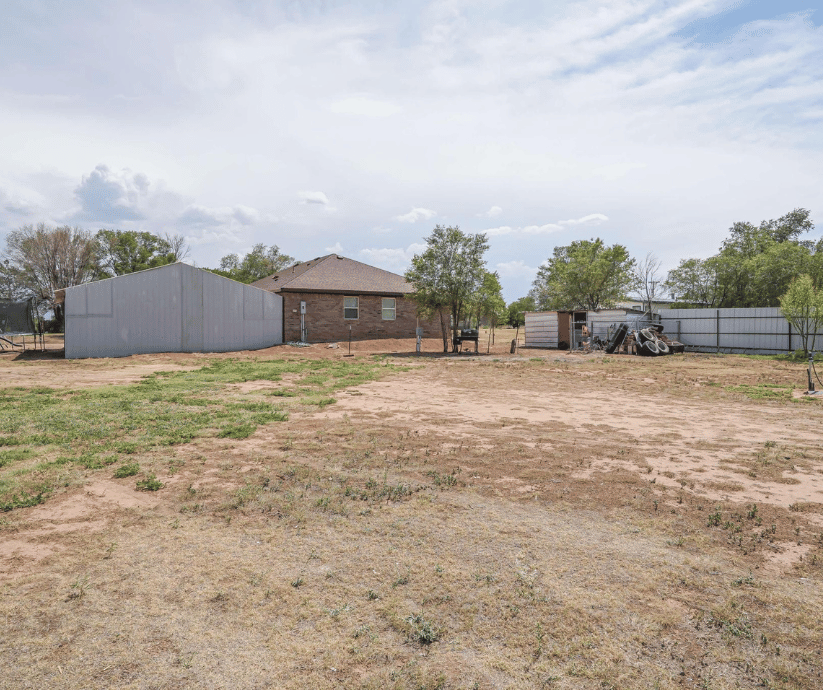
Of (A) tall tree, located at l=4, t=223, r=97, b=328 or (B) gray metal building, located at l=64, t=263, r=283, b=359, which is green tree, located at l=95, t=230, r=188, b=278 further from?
(B) gray metal building, located at l=64, t=263, r=283, b=359

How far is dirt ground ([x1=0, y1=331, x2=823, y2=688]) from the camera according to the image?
239 centimetres

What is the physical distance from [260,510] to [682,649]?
10.5ft

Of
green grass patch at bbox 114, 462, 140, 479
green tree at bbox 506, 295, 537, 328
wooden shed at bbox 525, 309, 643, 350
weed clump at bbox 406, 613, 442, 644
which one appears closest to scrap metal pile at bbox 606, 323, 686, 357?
wooden shed at bbox 525, 309, 643, 350

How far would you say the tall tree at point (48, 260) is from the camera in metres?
39.4

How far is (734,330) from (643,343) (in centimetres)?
514

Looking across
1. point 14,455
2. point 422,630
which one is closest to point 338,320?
point 14,455

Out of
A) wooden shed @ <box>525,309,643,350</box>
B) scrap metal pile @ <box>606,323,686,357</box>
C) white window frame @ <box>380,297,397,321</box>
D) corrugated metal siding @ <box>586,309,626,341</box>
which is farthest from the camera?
white window frame @ <box>380,297,397,321</box>

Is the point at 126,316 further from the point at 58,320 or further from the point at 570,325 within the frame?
the point at 58,320

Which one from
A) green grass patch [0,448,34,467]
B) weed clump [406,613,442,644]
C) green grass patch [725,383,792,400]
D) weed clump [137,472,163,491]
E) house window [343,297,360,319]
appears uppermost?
house window [343,297,360,319]

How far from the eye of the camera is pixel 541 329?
30000mm

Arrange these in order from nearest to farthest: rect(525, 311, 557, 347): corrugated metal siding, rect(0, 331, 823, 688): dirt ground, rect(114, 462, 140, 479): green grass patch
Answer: rect(0, 331, 823, 688): dirt ground
rect(114, 462, 140, 479): green grass patch
rect(525, 311, 557, 347): corrugated metal siding

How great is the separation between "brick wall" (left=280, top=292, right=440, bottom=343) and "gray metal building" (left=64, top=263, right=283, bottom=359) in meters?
2.67

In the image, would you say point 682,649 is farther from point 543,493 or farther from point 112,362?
point 112,362

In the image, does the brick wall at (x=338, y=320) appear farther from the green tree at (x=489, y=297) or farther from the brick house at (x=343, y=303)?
the green tree at (x=489, y=297)
